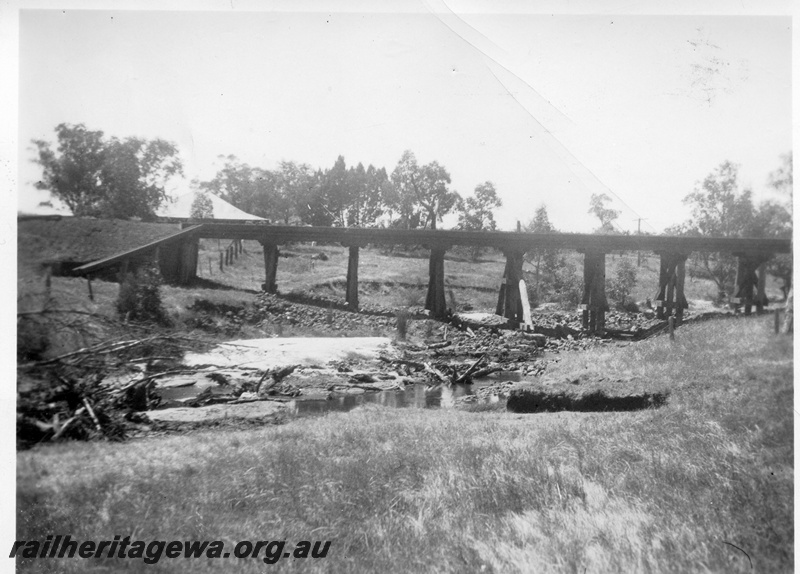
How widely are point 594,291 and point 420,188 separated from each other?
1379 millimetres

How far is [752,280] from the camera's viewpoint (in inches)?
121

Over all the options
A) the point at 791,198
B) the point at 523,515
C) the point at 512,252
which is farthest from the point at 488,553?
the point at 791,198

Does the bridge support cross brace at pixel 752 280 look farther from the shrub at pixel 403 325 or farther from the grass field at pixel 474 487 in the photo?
the shrub at pixel 403 325

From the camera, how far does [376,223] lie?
3479mm

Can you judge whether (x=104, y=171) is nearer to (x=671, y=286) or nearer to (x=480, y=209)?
(x=480, y=209)

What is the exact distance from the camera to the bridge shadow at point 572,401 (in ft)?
10.6

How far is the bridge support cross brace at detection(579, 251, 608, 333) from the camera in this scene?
3.31 meters

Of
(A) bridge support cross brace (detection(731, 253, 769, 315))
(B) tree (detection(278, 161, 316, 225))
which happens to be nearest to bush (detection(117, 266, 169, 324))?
(B) tree (detection(278, 161, 316, 225))

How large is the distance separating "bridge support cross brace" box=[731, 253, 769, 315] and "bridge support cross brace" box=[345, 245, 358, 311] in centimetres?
249

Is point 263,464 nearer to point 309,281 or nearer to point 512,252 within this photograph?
point 309,281

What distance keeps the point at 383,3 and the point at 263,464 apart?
Answer: 2.93 metres

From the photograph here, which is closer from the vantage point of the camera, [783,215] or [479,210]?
[783,215]

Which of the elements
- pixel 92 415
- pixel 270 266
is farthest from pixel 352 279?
pixel 92 415

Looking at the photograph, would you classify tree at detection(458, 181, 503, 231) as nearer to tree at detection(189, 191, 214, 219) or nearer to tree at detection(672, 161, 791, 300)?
tree at detection(672, 161, 791, 300)
